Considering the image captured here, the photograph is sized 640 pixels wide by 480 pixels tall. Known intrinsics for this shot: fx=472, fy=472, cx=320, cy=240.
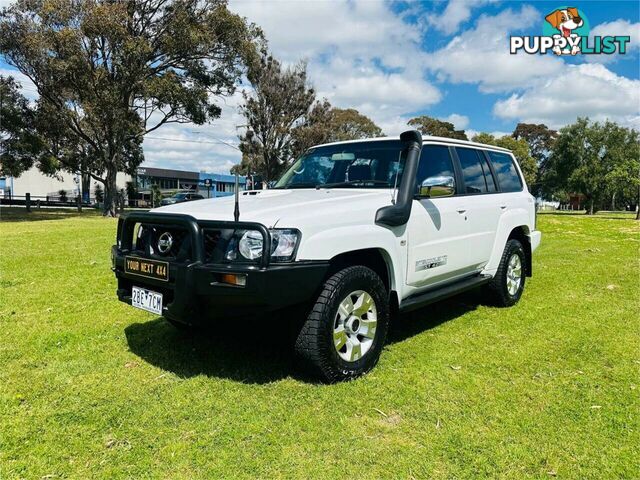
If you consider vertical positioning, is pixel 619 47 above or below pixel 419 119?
below

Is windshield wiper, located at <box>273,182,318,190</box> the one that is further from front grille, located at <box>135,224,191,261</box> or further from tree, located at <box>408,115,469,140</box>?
tree, located at <box>408,115,469,140</box>

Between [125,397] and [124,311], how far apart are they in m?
2.15

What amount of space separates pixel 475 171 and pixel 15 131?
24.6 m

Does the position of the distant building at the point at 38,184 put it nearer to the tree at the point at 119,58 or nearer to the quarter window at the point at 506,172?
the tree at the point at 119,58

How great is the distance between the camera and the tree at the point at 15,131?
22266mm

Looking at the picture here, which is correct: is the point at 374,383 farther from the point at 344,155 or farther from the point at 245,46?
the point at 245,46

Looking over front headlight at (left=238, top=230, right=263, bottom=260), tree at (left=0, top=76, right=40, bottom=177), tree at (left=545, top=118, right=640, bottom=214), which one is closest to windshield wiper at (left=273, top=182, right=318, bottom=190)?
front headlight at (left=238, top=230, right=263, bottom=260)

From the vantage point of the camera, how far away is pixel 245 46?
22625 millimetres

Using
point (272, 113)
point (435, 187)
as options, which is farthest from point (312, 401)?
point (272, 113)

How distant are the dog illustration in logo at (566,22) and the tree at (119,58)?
574 inches

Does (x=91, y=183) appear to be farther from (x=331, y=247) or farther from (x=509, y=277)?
(x=331, y=247)

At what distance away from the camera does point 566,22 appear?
1209cm

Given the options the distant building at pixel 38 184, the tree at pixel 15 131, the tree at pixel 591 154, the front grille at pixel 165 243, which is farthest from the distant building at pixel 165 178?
the front grille at pixel 165 243

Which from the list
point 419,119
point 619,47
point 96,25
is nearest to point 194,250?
point 619,47
